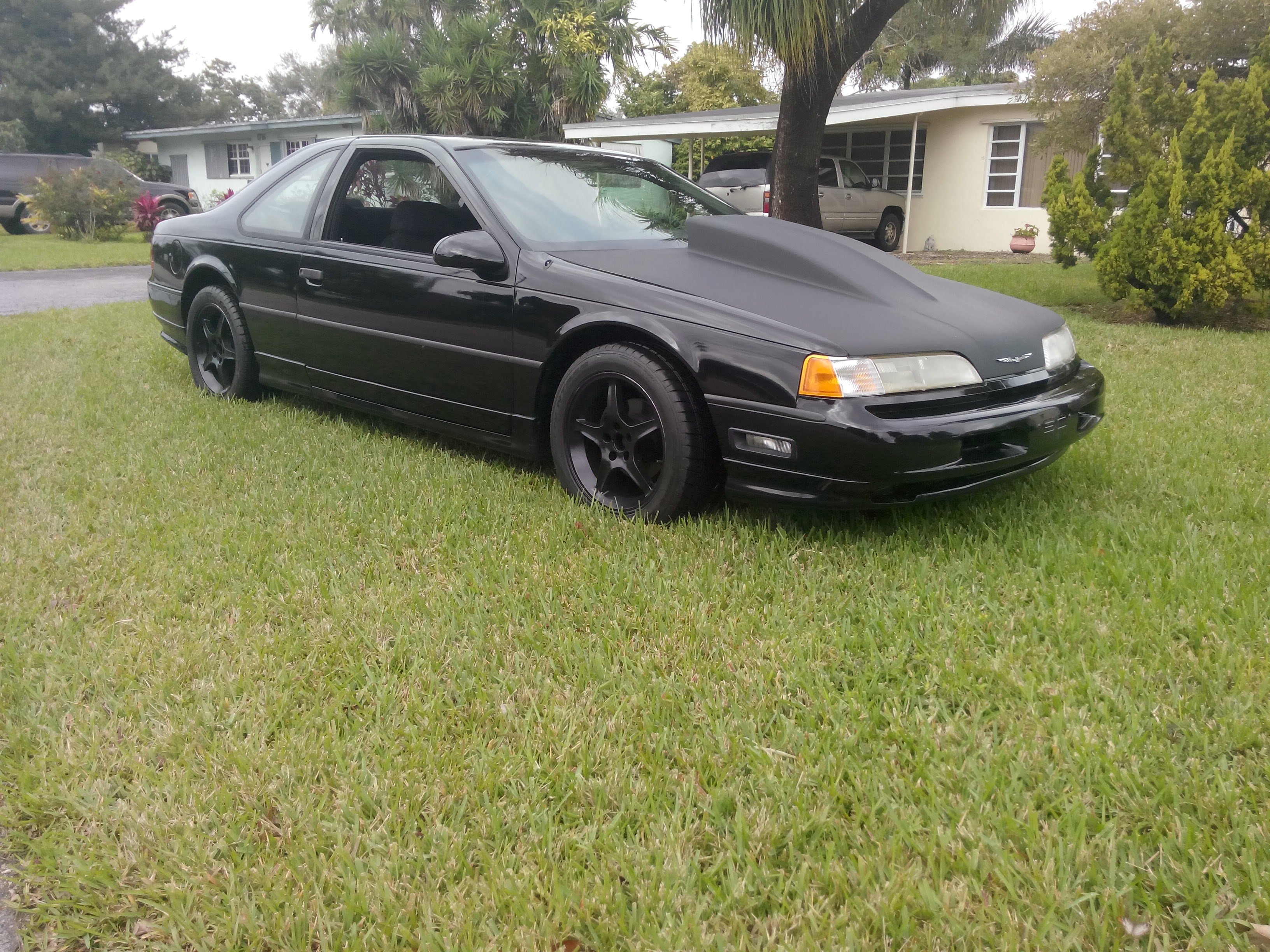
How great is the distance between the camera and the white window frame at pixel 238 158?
31.7 metres

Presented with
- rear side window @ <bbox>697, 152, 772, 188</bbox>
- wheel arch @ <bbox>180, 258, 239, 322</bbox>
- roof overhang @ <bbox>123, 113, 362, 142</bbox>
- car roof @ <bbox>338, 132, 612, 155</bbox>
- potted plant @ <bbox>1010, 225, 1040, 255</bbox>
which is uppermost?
roof overhang @ <bbox>123, 113, 362, 142</bbox>

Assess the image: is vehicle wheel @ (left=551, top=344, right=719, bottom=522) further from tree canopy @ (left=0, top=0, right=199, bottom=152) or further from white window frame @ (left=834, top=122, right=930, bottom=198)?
tree canopy @ (left=0, top=0, right=199, bottom=152)

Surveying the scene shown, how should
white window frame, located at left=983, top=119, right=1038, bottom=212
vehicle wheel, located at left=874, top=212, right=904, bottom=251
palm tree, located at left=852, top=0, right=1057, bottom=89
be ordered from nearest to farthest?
white window frame, located at left=983, top=119, right=1038, bottom=212 < vehicle wheel, located at left=874, top=212, right=904, bottom=251 < palm tree, located at left=852, top=0, right=1057, bottom=89

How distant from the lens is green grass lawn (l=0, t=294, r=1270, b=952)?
1675mm

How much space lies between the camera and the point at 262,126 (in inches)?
1171

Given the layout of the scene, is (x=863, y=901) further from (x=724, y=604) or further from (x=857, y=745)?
(x=724, y=604)

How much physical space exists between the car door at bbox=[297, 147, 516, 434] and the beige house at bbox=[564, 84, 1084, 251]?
1223 centimetres

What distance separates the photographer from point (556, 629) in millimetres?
2639

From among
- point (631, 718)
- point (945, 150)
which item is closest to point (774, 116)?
point (945, 150)

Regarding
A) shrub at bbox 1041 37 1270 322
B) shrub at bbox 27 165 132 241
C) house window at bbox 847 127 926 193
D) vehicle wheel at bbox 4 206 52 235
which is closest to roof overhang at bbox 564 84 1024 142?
house window at bbox 847 127 926 193

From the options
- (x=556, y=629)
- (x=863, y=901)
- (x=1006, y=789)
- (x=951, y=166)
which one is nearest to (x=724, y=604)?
(x=556, y=629)

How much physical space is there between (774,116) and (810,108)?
29.0ft

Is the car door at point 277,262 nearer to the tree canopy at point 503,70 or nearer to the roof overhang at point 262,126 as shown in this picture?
the tree canopy at point 503,70

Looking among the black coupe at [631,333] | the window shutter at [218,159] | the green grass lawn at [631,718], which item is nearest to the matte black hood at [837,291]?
the black coupe at [631,333]
